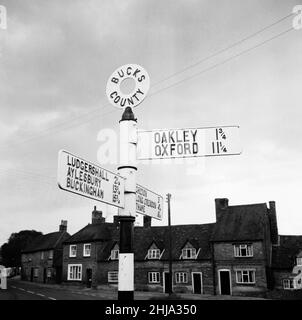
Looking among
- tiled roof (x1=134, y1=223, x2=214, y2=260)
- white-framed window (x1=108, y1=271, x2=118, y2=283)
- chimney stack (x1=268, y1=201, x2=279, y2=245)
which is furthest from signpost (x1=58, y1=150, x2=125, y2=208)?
white-framed window (x1=108, y1=271, x2=118, y2=283)

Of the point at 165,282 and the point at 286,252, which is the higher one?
the point at 286,252

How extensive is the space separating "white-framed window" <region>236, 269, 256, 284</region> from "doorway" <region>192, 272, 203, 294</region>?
4.02 metres

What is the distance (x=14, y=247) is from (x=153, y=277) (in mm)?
43696

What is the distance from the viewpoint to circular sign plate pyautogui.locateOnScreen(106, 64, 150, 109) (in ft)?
10.4

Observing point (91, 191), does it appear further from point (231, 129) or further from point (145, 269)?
point (145, 269)

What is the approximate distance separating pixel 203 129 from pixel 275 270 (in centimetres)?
3744

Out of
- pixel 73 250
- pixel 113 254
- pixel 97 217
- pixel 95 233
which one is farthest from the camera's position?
pixel 97 217

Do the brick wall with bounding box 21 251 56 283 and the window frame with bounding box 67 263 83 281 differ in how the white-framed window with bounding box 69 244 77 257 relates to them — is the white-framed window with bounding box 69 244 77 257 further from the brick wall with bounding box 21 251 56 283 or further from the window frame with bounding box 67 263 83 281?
the brick wall with bounding box 21 251 56 283

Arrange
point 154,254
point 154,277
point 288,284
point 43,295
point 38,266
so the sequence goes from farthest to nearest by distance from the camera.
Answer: point 38,266 → point 154,254 → point 154,277 → point 288,284 → point 43,295

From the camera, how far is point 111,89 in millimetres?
3234

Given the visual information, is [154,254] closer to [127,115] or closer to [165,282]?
[165,282]

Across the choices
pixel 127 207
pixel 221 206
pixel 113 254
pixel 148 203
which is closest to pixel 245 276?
pixel 221 206

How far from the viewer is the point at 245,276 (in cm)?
3672
